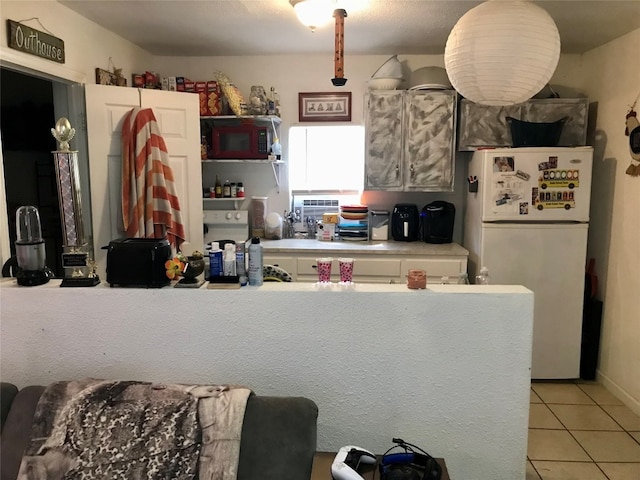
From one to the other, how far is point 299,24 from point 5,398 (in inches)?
105

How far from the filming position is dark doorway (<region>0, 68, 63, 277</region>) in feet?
11.7

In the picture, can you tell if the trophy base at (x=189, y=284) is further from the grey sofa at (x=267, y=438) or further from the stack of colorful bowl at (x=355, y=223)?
the stack of colorful bowl at (x=355, y=223)

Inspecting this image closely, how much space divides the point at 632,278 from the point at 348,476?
267cm

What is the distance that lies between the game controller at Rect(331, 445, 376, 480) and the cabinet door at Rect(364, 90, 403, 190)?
2.65 m

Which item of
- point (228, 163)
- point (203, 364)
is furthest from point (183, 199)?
point (203, 364)

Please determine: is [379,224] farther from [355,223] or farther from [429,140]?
[429,140]

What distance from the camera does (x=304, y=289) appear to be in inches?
77.9

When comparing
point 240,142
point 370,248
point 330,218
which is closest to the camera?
point 370,248

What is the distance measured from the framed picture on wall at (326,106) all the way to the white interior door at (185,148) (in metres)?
1.01

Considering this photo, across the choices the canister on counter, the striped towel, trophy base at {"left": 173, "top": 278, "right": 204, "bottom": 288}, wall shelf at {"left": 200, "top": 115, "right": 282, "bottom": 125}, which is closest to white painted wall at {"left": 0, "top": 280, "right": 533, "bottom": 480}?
trophy base at {"left": 173, "top": 278, "right": 204, "bottom": 288}

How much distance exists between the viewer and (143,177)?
10.7ft

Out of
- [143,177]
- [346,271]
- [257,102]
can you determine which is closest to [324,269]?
[346,271]

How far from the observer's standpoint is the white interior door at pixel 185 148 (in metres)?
3.56

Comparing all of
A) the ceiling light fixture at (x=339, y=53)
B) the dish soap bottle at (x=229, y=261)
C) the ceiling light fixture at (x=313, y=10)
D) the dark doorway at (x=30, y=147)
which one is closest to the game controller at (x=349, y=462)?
the dish soap bottle at (x=229, y=261)
